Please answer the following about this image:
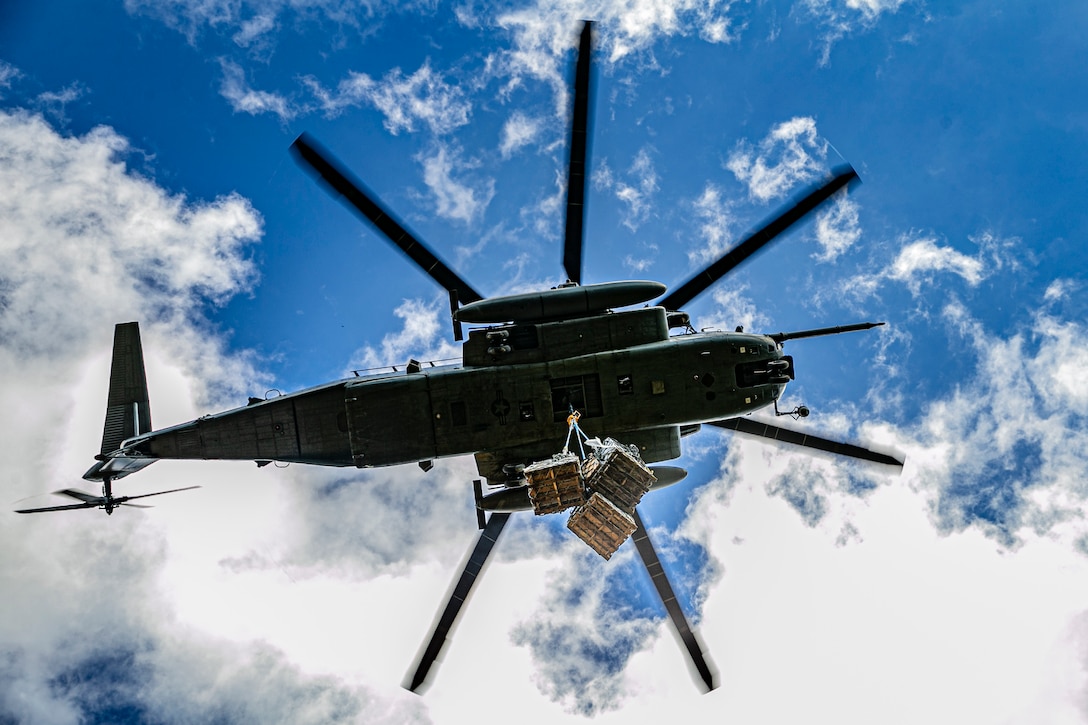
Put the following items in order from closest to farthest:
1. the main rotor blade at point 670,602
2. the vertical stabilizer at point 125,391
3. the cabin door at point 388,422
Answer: the cabin door at point 388,422
the main rotor blade at point 670,602
the vertical stabilizer at point 125,391

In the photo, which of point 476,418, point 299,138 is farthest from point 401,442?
point 299,138

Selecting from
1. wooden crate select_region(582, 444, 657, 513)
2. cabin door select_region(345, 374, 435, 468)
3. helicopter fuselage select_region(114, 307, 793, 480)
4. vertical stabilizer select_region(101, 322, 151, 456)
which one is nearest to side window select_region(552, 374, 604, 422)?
helicopter fuselage select_region(114, 307, 793, 480)

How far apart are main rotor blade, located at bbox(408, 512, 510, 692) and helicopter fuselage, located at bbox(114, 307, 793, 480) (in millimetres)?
1384

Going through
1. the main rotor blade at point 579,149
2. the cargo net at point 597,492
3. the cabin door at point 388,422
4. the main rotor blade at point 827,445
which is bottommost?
the cargo net at point 597,492

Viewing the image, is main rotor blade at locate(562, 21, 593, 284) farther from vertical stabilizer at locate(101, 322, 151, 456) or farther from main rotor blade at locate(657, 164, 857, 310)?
vertical stabilizer at locate(101, 322, 151, 456)

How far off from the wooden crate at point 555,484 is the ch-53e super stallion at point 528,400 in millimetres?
2724

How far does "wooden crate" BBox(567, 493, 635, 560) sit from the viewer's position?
475 inches

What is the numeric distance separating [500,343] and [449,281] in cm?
197

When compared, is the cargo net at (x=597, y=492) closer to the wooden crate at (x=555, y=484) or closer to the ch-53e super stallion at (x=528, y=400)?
the wooden crate at (x=555, y=484)

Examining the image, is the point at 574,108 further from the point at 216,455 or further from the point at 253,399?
the point at 216,455

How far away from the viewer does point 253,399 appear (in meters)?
16.0

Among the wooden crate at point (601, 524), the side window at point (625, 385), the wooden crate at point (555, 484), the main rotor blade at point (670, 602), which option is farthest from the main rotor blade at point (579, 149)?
the main rotor blade at point (670, 602)

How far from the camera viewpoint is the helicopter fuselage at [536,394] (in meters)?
15.1

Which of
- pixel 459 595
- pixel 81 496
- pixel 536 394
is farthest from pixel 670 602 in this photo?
pixel 81 496
